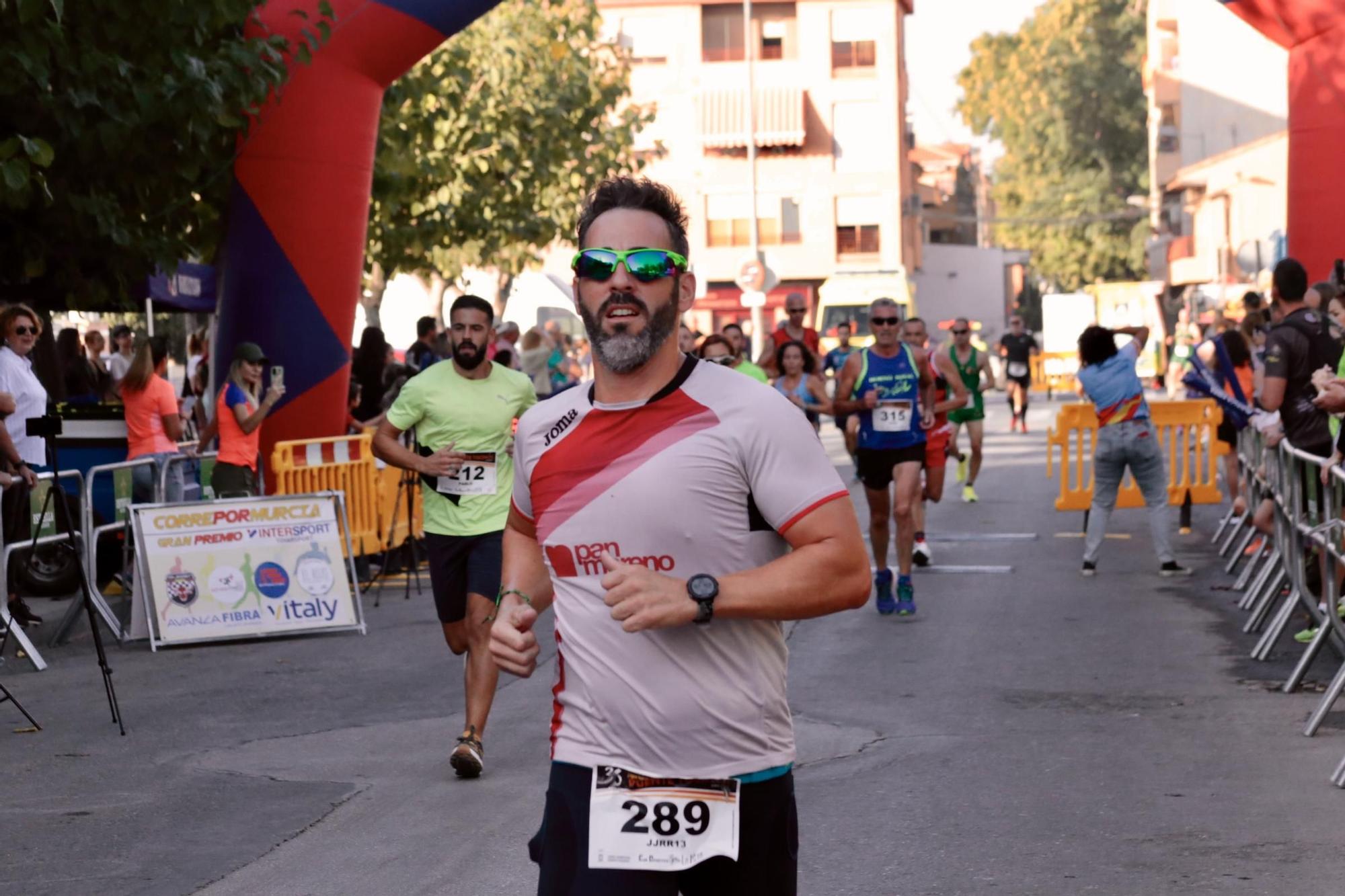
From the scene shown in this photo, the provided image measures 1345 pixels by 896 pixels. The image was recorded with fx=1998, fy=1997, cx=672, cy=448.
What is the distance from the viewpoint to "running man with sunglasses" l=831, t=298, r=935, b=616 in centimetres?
1245

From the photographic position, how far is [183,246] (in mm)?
14680

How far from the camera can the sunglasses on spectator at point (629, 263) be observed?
3639 millimetres

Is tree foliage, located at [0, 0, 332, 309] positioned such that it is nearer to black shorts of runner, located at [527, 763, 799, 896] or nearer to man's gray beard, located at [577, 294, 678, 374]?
man's gray beard, located at [577, 294, 678, 374]

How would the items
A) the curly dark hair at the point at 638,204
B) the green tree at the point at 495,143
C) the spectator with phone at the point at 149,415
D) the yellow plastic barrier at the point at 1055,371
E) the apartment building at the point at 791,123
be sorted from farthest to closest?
the apartment building at the point at 791,123 → the yellow plastic barrier at the point at 1055,371 → the green tree at the point at 495,143 → the spectator with phone at the point at 149,415 → the curly dark hair at the point at 638,204

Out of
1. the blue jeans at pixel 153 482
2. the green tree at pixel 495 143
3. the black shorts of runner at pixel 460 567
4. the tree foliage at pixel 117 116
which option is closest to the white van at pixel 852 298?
the green tree at pixel 495 143

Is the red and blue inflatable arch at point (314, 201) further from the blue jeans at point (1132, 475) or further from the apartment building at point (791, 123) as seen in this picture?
the apartment building at point (791, 123)

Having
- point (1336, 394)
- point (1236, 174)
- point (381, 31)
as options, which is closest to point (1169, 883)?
point (1336, 394)

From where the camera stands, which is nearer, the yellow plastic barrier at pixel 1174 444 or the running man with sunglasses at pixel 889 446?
the running man with sunglasses at pixel 889 446

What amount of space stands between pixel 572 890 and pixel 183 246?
11857 mm

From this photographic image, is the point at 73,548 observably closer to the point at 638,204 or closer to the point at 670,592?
the point at 638,204

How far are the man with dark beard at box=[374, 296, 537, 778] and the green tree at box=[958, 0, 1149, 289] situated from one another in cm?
7671

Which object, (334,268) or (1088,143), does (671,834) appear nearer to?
(334,268)

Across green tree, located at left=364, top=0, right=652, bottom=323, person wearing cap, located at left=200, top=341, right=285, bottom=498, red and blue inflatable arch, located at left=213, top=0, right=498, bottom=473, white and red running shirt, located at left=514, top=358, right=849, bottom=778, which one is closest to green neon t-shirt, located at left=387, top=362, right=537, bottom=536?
white and red running shirt, located at left=514, top=358, right=849, bottom=778

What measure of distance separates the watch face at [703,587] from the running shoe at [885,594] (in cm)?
906
